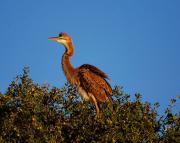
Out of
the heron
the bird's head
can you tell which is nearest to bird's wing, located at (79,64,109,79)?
the heron

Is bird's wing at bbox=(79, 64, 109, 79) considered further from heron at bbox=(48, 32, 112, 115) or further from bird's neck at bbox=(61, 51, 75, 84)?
bird's neck at bbox=(61, 51, 75, 84)

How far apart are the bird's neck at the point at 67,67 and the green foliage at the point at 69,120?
12.4ft

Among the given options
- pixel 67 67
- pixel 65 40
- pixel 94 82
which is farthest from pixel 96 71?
pixel 65 40

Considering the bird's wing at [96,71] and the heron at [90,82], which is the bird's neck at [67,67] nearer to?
the heron at [90,82]

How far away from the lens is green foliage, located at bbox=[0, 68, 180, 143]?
1609 cm

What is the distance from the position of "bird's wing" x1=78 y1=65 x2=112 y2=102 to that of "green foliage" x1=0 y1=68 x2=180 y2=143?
284cm

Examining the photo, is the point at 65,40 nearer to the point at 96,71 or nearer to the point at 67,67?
the point at 67,67

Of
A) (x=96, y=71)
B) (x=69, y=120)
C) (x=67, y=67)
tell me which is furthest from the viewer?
(x=67, y=67)

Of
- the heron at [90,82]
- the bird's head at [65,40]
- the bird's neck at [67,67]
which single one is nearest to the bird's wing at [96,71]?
the heron at [90,82]

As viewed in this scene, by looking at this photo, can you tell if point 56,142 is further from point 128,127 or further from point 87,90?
point 87,90

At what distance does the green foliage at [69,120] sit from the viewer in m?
16.1

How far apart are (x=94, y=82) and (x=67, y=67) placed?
1.59 meters

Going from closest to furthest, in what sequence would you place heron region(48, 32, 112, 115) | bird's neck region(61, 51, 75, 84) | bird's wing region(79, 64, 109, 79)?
heron region(48, 32, 112, 115)
bird's wing region(79, 64, 109, 79)
bird's neck region(61, 51, 75, 84)

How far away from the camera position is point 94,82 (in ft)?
71.8
